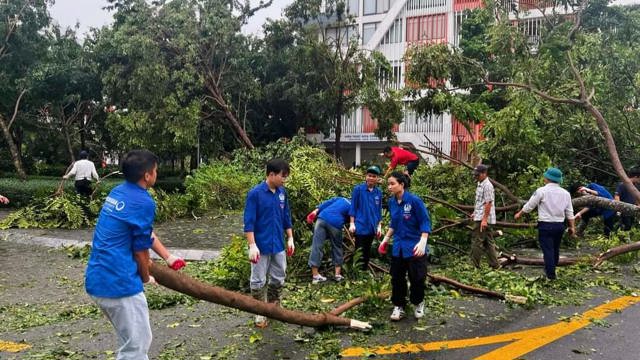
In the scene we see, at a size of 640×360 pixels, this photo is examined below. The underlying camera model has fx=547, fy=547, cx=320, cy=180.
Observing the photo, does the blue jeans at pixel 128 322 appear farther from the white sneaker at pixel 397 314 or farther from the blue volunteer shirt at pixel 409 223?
the blue volunteer shirt at pixel 409 223

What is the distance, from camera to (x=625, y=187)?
10.1 metres

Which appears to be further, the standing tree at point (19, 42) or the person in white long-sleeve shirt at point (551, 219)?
the standing tree at point (19, 42)

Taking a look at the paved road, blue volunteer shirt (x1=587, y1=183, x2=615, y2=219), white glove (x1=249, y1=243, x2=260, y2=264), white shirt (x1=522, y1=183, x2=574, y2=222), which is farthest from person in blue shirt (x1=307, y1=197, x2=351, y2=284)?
blue volunteer shirt (x1=587, y1=183, x2=615, y2=219)

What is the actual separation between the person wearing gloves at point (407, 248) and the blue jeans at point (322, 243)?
5.62 ft

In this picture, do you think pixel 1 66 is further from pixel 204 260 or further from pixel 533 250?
pixel 533 250

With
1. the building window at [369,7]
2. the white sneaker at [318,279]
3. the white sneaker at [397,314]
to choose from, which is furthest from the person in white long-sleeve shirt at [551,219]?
the building window at [369,7]

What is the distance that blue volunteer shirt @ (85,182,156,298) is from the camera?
10.8 feet

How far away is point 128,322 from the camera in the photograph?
10.9 feet

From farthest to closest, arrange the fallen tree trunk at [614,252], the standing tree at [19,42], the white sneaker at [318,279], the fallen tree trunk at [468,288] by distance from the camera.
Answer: the standing tree at [19,42] → the fallen tree trunk at [614,252] → the white sneaker at [318,279] → the fallen tree trunk at [468,288]

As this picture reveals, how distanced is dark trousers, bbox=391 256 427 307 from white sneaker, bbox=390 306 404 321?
5 centimetres

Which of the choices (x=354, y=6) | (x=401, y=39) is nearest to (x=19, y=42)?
(x=401, y=39)

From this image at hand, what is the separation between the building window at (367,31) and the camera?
117ft

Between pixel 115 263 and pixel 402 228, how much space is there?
3075 mm

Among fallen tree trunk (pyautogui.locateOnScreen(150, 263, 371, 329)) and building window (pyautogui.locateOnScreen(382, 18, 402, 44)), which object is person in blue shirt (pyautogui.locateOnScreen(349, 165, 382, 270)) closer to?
fallen tree trunk (pyautogui.locateOnScreen(150, 263, 371, 329))
